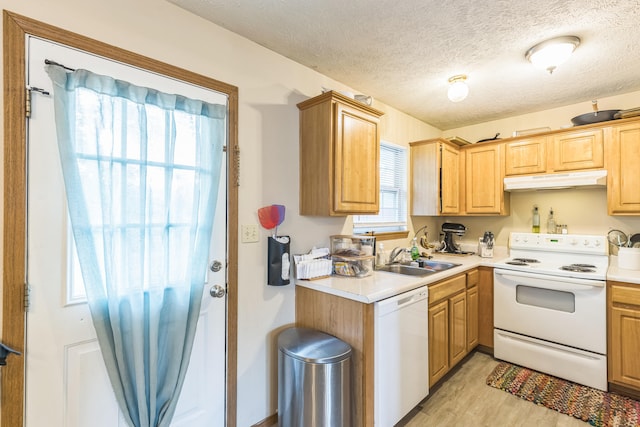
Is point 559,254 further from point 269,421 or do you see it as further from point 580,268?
point 269,421

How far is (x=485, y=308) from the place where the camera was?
292cm

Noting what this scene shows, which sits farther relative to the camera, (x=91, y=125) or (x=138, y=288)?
(x=138, y=288)

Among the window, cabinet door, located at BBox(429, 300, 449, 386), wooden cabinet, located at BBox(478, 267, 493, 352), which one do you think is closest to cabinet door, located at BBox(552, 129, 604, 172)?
wooden cabinet, located at BBox(478, 267, 493, 352)

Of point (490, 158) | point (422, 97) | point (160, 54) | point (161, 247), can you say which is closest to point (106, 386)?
point (161, 247)

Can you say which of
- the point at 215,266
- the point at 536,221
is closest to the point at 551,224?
the point at 536,221

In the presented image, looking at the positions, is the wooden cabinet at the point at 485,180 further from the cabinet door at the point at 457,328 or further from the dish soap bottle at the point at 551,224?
the cabinet door at the point at 457,328

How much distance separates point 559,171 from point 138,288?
3.61 m

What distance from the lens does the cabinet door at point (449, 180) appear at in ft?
10.6

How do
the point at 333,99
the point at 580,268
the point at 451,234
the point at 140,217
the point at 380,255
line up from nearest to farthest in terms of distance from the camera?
1. the point at 140,217
2. the point at 333,99
3. the point at 580,268
4. the point at 380,255
5. the point at 451,234

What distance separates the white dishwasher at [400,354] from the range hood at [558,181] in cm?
183

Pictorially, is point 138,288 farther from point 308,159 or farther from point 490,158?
point 490,158

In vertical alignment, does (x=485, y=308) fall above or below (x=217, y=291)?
below

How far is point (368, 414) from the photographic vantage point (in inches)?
67.2

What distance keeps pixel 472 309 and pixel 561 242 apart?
121 cm
